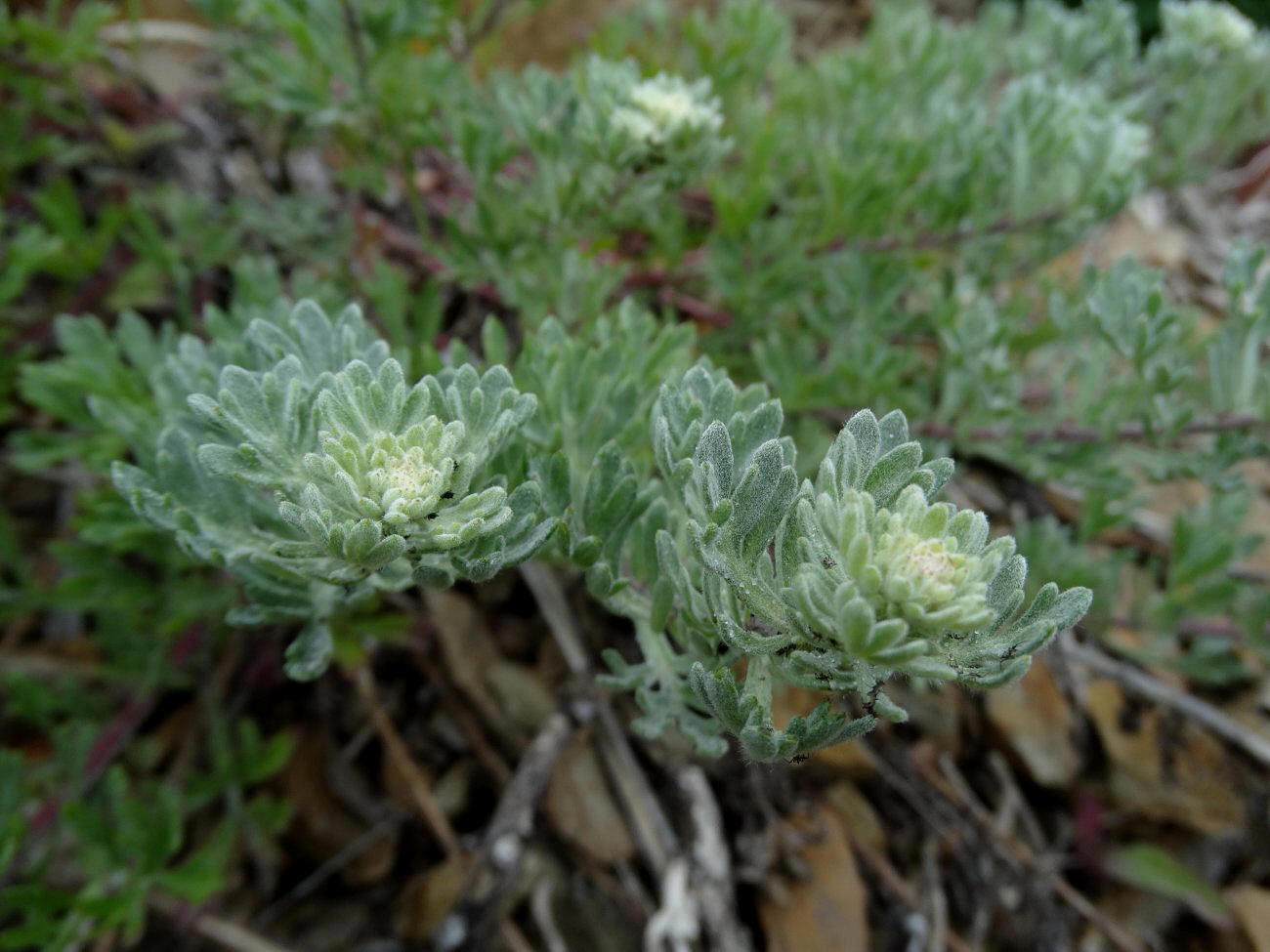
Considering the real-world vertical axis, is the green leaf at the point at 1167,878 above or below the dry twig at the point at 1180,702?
below

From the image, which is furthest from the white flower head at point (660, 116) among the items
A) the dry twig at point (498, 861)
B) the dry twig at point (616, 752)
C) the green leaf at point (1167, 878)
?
the green leaf at point (1167, 878)

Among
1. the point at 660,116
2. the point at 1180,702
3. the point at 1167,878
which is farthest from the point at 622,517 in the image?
the point at 1167,878

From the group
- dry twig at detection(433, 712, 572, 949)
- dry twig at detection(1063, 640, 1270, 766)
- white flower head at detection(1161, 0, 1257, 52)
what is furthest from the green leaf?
white flower head at detection(1161, 0, 1257, 52)

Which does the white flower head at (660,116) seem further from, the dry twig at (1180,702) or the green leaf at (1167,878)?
the green leaf at (1167,878)

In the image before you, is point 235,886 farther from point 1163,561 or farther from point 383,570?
point 1163,561

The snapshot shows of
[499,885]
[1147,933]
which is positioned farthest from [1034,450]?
[499,885]
